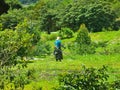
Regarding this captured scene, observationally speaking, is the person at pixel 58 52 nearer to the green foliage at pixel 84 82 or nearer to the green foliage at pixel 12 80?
the green foliage at pixel 12 80

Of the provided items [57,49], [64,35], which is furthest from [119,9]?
[57,49]

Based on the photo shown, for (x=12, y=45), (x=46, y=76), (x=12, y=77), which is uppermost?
(x=12, y=45)

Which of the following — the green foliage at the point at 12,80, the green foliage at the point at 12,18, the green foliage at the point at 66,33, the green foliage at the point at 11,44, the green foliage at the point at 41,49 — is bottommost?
the green foliage at the point at 41,49

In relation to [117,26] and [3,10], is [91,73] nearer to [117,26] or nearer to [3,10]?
[3,10]

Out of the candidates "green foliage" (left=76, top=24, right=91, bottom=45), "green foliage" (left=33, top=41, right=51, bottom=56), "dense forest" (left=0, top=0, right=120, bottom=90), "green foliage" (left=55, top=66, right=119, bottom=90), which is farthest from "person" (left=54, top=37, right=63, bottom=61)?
"green foliage" (left=55, top=66, right=119, bottom=90)

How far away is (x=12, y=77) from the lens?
34.9 feet

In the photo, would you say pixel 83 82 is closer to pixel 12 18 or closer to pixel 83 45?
pixel 83 45

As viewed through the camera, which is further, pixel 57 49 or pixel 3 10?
pixel 57 49

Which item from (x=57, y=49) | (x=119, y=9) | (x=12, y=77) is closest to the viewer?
(x=12, y=77)

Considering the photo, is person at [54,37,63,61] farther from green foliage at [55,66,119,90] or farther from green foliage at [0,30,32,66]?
green foliage at [55,66,119,90]

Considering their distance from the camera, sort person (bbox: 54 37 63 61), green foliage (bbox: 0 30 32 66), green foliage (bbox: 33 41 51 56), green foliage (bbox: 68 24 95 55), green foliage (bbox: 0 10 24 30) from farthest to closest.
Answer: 1. green foliage (bbox: 0 10 24 30)
2. green foliage (bbox: 33 41 51 56)
3. green foliage (bbox: 68 24 95 55)
4. person (bbox: 54 37 63 61)
5. green foliage (bbox: 0 30 32 66)

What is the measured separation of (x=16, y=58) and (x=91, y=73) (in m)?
3.82

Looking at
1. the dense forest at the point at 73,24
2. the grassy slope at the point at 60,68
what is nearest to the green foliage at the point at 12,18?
the dense forest at the point at 73,24

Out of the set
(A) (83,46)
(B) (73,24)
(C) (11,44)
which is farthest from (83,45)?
(B) (73,24)
